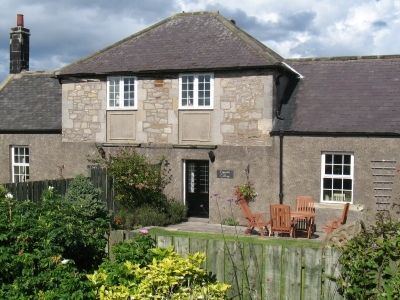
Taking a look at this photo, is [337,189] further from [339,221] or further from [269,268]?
[269,268]

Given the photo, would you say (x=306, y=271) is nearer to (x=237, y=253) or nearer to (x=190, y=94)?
(x=237, y=253)

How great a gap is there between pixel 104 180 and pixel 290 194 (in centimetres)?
578

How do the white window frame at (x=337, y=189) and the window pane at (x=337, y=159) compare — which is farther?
the window pane at (x=337, y=159)

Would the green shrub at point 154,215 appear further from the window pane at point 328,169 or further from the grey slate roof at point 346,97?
the window pane at point 328,169

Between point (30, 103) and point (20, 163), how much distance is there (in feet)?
8.75

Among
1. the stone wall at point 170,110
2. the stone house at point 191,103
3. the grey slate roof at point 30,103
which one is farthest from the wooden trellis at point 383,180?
the grey slate roof at point 30,103

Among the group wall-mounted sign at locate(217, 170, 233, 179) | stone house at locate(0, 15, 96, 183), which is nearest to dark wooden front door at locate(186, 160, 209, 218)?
wall-mounted sign at locate(217, 170, 233, 179)

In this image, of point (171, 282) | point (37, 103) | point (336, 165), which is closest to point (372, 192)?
point (336, 165)

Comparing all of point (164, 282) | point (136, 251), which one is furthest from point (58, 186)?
point (164, 282)

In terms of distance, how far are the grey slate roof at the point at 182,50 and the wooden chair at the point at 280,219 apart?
4757mm

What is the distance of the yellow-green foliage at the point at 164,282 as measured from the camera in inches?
272

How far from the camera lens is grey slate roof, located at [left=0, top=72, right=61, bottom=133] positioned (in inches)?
825

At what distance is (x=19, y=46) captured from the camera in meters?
25.0

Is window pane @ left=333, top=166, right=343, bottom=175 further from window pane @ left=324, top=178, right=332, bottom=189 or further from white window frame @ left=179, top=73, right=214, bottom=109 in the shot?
white window frame @ left=179, top=73, right=214, bottom=109
